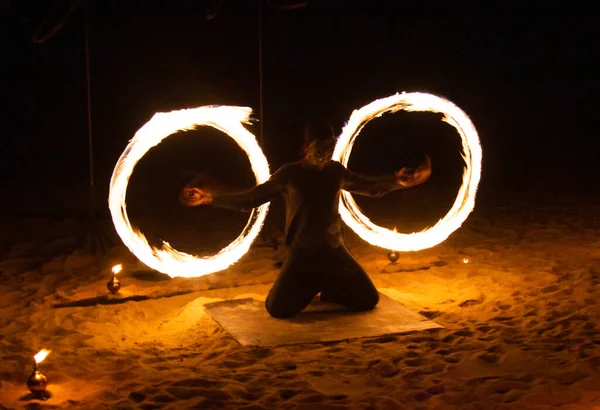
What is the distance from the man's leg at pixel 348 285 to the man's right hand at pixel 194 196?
3.51 ft

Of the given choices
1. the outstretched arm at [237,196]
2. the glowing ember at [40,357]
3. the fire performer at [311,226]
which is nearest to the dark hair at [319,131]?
the fire performer at [311,226]

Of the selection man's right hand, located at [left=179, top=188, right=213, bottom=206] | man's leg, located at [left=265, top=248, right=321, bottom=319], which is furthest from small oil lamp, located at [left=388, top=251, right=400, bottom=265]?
man's right hand, located at [left=179, top=188, right=213, bottom=206]

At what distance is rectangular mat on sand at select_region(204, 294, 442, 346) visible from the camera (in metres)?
5.75

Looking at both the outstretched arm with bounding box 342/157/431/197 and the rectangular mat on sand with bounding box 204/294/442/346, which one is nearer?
the rectangular mat on sand with bounding box 204/294/442/346

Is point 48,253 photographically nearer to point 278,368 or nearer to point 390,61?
point 278,368

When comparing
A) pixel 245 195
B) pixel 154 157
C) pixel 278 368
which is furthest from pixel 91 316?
pixel 154 157

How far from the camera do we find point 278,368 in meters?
5.14

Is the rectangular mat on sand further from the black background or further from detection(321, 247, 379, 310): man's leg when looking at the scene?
the black background

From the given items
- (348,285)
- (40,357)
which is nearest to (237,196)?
(348,285)

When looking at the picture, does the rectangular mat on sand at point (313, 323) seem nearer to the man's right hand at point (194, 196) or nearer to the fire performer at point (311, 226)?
the fire performer at point (311, 226)

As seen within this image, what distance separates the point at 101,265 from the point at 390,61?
14.9 m

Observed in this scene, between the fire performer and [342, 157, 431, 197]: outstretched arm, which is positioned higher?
[342, 157, 431, 197]: outstretched arm

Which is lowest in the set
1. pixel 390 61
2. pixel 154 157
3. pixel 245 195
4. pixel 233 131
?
pixel 245 195

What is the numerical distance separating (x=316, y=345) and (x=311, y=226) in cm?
101
